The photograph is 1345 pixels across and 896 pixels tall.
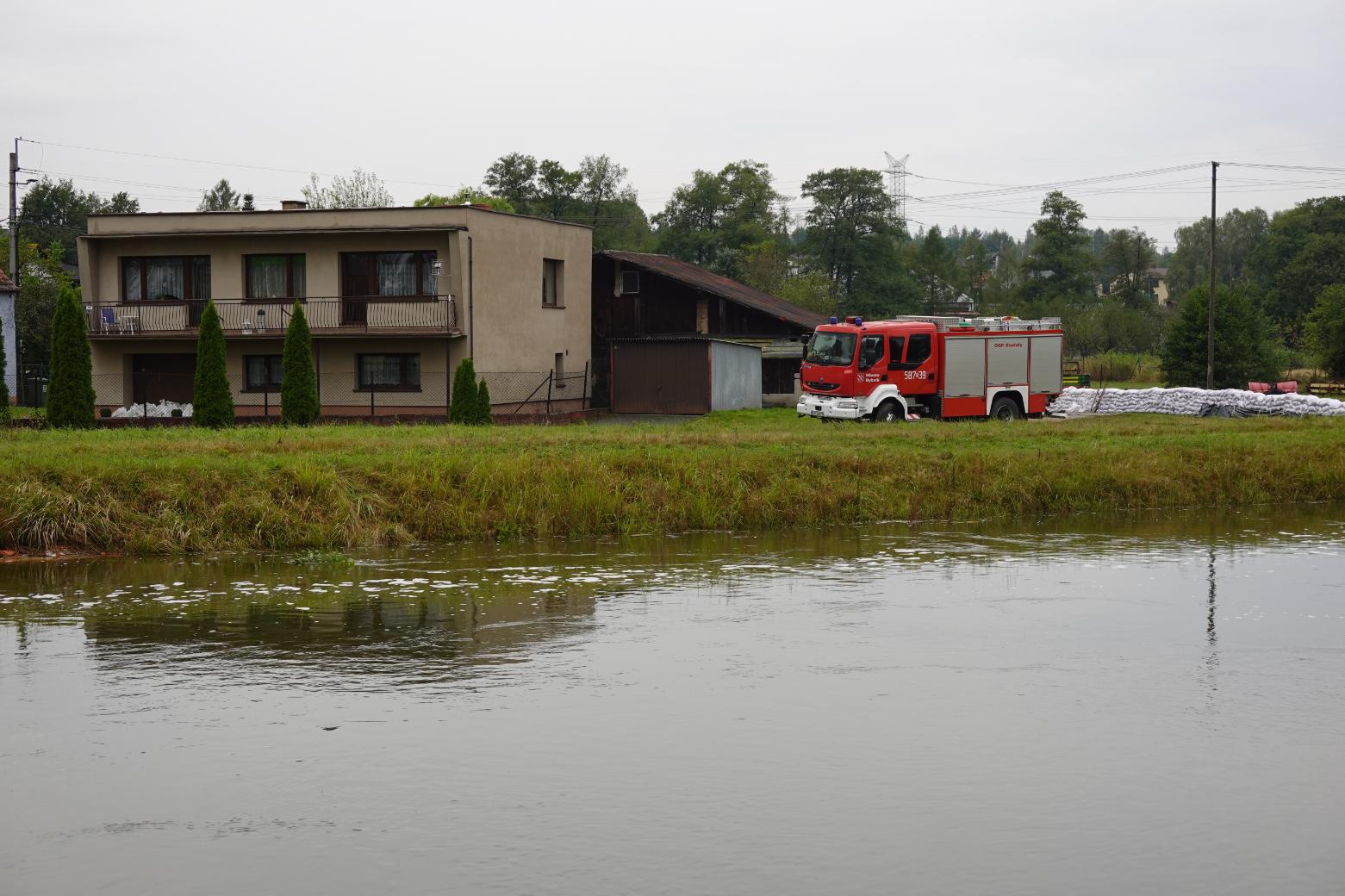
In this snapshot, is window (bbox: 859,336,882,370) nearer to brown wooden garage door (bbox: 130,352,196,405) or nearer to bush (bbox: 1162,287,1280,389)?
brown wooden garage door (bbox: 130,352,196,405)

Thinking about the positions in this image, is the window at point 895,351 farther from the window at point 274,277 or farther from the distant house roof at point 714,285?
the window at point 274,277

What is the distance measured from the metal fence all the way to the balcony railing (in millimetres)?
1532

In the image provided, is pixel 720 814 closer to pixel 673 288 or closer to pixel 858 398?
pixel 858 398

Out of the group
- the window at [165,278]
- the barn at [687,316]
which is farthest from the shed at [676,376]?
the window at [165,278]

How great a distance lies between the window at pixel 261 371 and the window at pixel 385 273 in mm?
3260

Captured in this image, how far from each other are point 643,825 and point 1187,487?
19.7 metres

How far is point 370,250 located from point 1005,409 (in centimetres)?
1901

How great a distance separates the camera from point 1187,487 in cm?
2580

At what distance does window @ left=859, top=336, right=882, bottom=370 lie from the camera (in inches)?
1409

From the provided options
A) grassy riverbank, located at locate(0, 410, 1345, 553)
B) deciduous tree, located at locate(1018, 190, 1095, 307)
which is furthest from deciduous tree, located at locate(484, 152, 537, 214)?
grassy riverbank, located at locate(0, 410, 1345, 553)

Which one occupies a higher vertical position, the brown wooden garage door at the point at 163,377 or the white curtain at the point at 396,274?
the white curtain at the point at 396,274

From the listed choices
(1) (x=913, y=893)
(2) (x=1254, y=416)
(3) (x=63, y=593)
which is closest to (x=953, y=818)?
(1) (x=913, y=893)

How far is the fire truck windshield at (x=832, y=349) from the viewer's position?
118ft

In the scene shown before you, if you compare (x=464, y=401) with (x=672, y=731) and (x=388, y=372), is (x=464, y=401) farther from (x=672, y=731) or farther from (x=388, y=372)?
(x=672, y=731)
